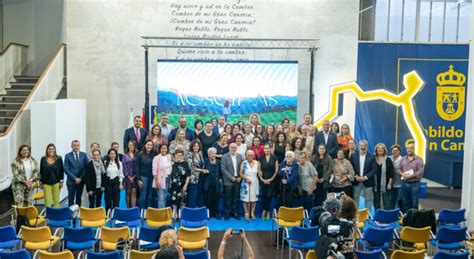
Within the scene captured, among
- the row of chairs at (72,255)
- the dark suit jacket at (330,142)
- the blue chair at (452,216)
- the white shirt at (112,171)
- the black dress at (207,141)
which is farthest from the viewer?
the black dress at (207,141)

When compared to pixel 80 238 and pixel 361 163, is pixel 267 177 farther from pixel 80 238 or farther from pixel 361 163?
pixel 80 238

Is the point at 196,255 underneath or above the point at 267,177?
underneath

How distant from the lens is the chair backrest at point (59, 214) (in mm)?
8906

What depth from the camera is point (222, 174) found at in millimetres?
11125

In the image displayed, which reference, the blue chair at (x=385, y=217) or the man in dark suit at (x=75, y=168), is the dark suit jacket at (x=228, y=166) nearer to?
the man in dark suit at (x=75, y=168)

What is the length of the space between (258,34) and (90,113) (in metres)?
5.07

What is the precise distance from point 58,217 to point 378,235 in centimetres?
473

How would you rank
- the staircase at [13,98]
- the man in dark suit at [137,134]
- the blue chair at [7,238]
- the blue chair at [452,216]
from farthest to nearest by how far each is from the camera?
the staircase at [13,98] < the man in dark suit at [137,134] < the blue chair at [452,216] < the blue chair at [7,238]

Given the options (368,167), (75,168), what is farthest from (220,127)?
(368,167)

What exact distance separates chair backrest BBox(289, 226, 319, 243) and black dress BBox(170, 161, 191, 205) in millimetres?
3038

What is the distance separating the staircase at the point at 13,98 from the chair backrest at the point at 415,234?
1000 centimetres

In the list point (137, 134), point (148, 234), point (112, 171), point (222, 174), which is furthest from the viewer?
point (137, 134)

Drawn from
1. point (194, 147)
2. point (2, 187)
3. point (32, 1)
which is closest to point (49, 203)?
point (2, 187)

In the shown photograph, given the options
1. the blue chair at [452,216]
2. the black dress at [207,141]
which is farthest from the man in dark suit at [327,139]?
the blue chair at [452,216]
